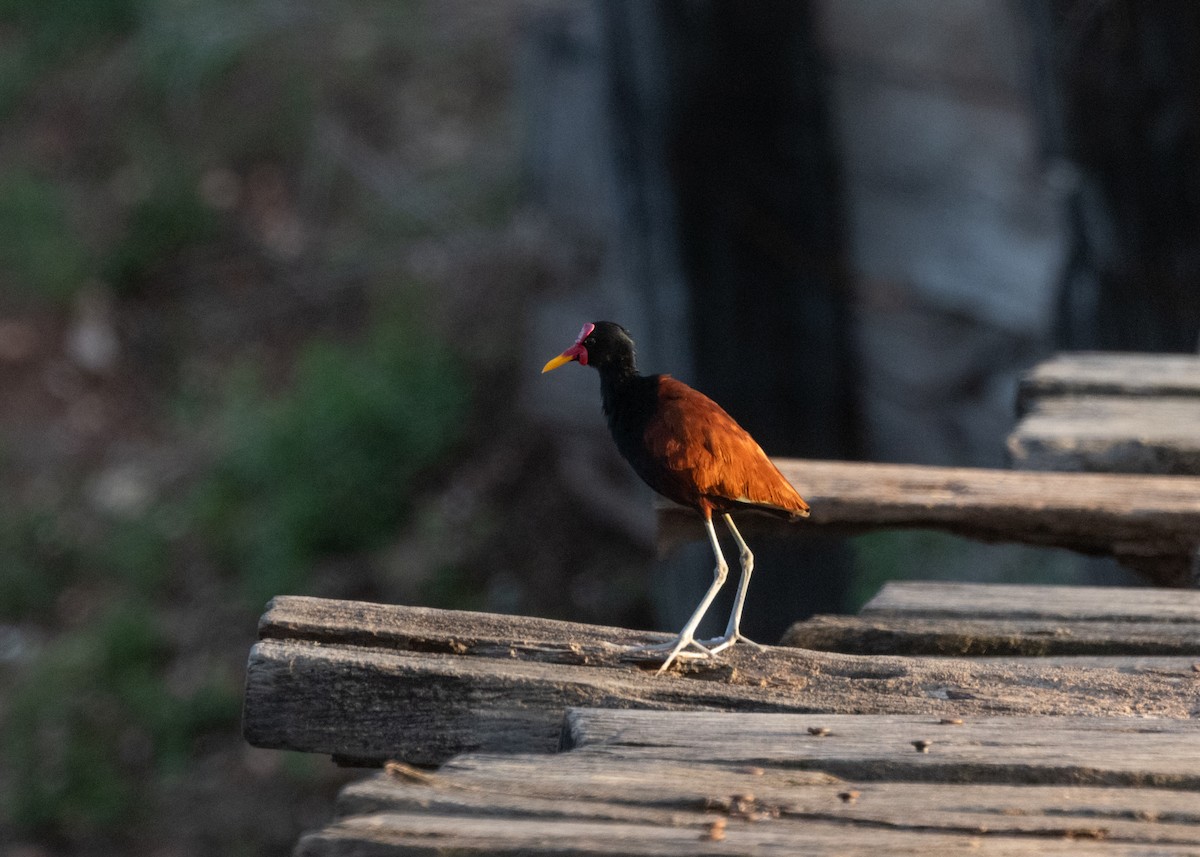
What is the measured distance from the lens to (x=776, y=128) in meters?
5.99

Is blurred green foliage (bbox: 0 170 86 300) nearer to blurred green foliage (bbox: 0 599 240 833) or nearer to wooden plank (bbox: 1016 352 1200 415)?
blurred green foliage (bbox: 0 599 240 833)

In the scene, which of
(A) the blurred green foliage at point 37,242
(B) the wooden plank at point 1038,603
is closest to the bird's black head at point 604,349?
(B) the wooden plank at point 1038,603

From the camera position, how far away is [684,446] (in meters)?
2.46

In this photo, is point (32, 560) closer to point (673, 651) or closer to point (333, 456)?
point (333, 456)

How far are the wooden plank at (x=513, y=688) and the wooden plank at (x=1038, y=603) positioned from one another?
15.5 inches

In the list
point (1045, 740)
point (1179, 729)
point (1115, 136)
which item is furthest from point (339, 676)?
point (1115, 136)

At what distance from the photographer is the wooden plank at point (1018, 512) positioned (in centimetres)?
308

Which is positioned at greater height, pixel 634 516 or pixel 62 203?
pixel 62 203

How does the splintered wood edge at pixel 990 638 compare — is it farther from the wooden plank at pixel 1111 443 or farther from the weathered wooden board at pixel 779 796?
the wooden plank at pixel 1111 443

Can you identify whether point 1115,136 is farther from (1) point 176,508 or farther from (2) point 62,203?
(2) point 62,203

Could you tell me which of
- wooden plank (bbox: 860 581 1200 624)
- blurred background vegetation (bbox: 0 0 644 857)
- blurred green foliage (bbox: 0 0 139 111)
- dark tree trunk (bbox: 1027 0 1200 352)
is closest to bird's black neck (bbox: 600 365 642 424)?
wooden plank (bbox: 860 581 1200 624)

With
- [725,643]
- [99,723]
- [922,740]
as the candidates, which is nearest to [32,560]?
[99,723]

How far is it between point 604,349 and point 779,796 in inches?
39.5

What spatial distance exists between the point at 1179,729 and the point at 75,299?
9594 millimetres
